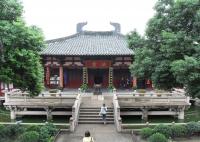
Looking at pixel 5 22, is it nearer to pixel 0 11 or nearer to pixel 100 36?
pixel 0 11

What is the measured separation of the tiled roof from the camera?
3922 centimetres

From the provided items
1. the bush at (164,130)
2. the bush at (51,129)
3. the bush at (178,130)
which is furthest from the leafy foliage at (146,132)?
the bush at (51,129)

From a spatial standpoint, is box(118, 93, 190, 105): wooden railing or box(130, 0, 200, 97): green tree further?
box(118, 93, 190, 105): wooden railing

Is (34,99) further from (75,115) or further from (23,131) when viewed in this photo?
(23,131)

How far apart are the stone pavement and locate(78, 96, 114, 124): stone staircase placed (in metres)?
0.79

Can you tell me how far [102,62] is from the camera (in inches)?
1569

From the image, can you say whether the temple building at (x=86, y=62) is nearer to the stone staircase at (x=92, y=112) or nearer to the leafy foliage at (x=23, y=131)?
the stone staircase at (x=92, y=112)

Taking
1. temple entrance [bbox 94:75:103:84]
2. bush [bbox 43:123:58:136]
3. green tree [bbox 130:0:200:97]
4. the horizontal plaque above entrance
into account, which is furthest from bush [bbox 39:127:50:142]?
temple entrance [bbox 94:75:103:84]

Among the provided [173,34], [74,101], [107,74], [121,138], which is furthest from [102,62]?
[173,34]

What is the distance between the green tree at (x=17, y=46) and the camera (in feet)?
57.3

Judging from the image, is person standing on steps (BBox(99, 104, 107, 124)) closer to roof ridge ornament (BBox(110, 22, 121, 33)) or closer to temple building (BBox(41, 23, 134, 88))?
temple building (BBox(41, 23, 134, 88))

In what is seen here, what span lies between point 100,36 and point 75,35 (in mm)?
3120

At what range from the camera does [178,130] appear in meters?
22.6

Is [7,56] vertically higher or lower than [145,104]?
higher
